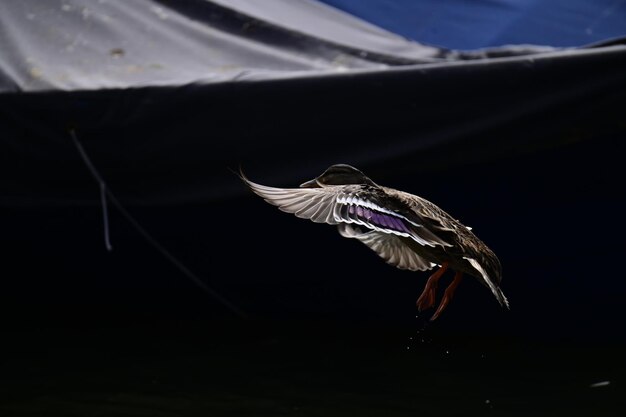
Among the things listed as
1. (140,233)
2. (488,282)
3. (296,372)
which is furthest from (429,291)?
(140,233)

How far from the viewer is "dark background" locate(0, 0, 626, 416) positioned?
463cm

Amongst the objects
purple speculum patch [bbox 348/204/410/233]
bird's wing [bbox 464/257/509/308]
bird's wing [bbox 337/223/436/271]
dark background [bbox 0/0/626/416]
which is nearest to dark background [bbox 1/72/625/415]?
dark background [bbox 0/0/626/416]

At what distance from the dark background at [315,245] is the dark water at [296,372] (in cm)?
1

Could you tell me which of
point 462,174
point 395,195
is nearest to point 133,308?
point 462,174

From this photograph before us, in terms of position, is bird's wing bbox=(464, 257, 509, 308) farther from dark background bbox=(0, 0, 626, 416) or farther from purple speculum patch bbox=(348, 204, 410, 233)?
dark background bbox=(0, 0, 626, 416)

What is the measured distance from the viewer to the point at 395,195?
3.83m

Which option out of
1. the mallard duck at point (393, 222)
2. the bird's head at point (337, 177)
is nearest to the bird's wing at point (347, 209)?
the mallard duck at point (393, 222)

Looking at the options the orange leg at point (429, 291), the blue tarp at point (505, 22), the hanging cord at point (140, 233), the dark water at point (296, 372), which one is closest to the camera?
the orange leg at point (429, 291)

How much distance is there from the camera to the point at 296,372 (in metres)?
5.28

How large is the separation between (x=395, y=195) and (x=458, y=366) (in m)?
1.72

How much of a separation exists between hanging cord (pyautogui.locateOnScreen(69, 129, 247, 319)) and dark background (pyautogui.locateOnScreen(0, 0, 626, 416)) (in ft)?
0.11

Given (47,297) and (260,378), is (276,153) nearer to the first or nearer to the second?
(260,378)

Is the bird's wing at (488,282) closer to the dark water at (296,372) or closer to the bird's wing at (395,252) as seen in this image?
the bird's wing at (395,252)

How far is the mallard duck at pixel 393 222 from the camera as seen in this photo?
361 centimetres
